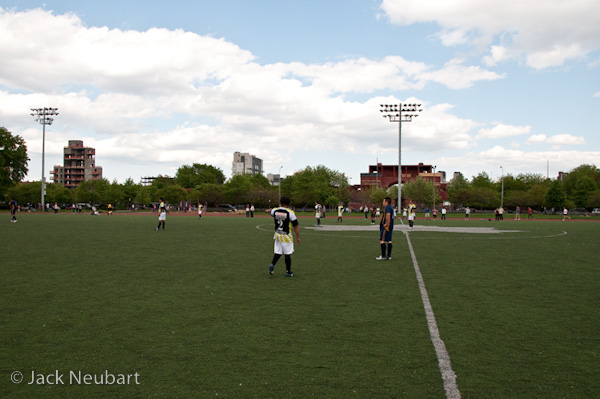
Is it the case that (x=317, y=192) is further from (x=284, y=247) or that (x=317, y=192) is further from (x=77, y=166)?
(x=77, y=166)

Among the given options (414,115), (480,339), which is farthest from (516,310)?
(414,115)

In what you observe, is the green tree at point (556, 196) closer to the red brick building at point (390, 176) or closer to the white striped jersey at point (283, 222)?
the red brick building at point (390, 176)

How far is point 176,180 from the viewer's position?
14400 cm

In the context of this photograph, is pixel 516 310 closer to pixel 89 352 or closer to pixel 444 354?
pixel 444 354

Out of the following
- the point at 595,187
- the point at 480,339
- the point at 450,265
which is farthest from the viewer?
the point at 595,187

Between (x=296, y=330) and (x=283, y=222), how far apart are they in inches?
182

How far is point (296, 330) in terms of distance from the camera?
6289 mm

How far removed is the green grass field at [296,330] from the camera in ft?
14.8

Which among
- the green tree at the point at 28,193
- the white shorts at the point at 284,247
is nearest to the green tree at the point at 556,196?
the white shorts at the point at 284,247

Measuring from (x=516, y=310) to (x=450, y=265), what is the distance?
17.5 feet

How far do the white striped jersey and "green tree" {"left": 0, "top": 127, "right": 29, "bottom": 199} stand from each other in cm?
7094

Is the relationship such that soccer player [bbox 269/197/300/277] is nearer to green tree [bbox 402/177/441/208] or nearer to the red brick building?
green tree [bbox 402/177/441/208]

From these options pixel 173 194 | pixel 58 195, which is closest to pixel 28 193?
pixel 58 195

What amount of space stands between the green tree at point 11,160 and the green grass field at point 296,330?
67.6 m
